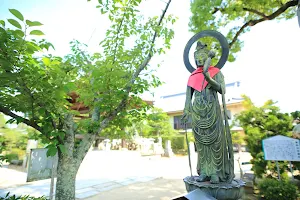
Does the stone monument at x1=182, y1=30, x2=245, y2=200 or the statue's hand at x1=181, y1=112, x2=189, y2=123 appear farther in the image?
the statue's hand at x1=181, y1=112, x2=189, y2=123

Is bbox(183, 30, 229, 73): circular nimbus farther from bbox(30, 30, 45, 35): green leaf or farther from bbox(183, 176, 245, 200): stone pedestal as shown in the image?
bbox(30, 30, 45, 35): green leaf

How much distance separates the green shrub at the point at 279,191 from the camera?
5.27 metres

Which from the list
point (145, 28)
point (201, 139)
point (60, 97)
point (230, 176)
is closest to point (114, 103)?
point (60, 97)

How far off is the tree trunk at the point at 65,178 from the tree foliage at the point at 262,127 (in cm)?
695

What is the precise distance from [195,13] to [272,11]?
128 inches

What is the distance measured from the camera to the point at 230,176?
9.19 ft

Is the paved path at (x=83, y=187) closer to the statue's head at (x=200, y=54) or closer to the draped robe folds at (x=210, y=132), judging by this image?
the draped robe folds at (x=210, y=132)

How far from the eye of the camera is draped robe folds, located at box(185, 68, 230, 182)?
2.91 meters

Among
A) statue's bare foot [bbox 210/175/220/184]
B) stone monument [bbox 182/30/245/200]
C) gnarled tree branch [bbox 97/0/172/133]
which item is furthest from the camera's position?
gnarled tree branch [bbox 97/0/172/133]

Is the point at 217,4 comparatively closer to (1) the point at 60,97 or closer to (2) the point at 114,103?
(2) the point at 114,103

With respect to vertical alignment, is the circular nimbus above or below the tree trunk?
above

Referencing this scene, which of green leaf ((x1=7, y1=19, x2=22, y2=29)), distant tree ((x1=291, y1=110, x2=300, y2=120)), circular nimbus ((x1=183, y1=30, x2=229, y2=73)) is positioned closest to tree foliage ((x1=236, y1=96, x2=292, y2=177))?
distant tree ((x1=291, y1=110, x2=300, y2=120))

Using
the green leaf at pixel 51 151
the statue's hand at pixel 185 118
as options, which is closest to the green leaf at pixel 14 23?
the green leaf at pixel 51 151

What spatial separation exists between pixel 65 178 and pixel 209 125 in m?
2.49
